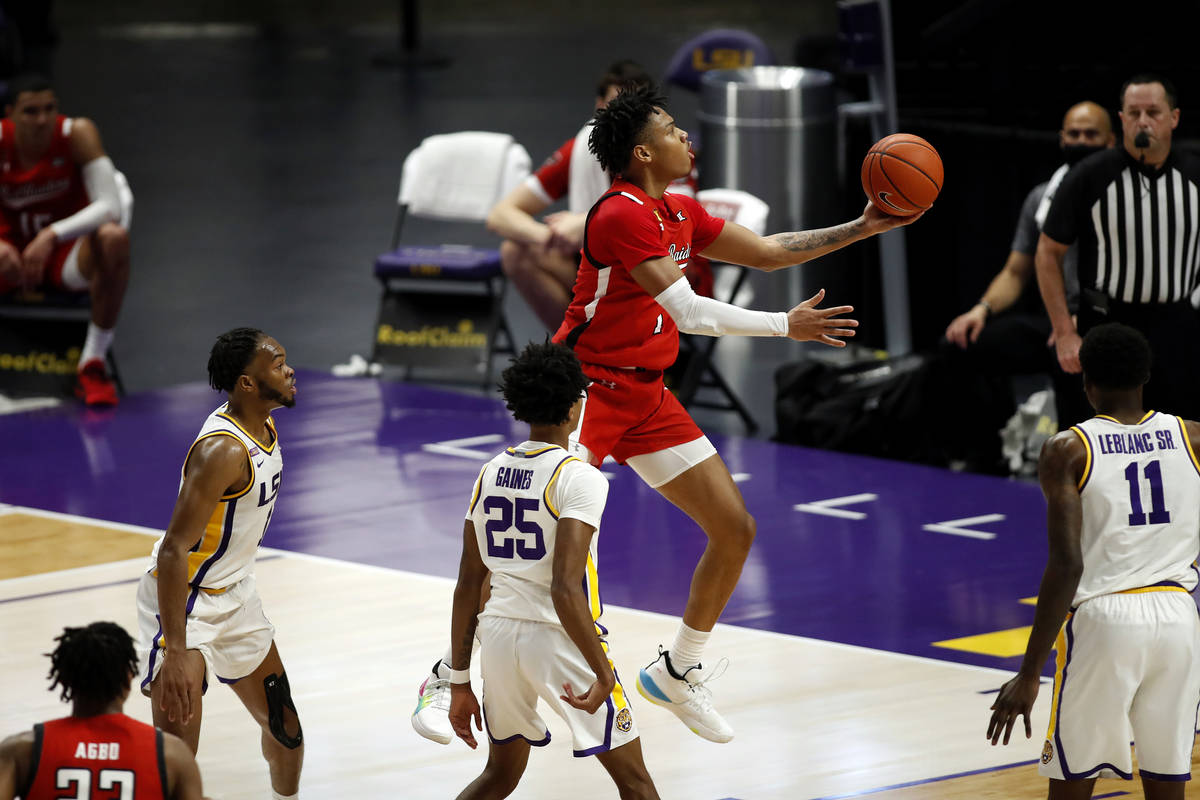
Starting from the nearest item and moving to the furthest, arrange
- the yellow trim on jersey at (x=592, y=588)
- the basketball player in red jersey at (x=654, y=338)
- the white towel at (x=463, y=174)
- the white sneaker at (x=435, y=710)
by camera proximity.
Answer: the yellow trim on jersey at (x=592, y=588) → the white sneaker at (x=435, y=710) → the basketball player in red jersey at (x=654, y=338) → the white towel at (x=463, y=174)

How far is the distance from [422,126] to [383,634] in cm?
1191

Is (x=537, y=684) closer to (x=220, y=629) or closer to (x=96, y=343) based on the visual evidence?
(x=220, y=629)

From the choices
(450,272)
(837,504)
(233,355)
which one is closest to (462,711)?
(233,355)

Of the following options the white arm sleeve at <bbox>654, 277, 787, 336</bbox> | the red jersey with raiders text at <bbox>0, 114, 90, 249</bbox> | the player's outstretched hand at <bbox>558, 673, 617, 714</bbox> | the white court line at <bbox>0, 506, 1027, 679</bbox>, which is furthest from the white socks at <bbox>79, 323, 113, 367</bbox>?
the player's outstretched hand at <bbox>558, 673, 617, 714</bbox>

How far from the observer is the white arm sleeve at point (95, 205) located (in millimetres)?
9906

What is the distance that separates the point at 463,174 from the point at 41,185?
90.3 inches

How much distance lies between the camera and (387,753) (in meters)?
5.62

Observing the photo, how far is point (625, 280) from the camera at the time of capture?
5465mm

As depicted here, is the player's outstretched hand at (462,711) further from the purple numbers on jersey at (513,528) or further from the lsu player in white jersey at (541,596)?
the purple numbers on jersey at (513,528)

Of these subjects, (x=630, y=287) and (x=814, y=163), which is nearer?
(x=630, y=287)

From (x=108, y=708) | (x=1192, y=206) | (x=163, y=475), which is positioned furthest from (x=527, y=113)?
(x=108, y=708)

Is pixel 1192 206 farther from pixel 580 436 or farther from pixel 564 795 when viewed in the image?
pixel 564 795

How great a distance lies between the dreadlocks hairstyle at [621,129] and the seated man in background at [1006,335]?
123 inches

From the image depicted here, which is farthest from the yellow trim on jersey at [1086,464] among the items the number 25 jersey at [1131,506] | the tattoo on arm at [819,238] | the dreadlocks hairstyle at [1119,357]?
the tattoo on arm at [819,238]
